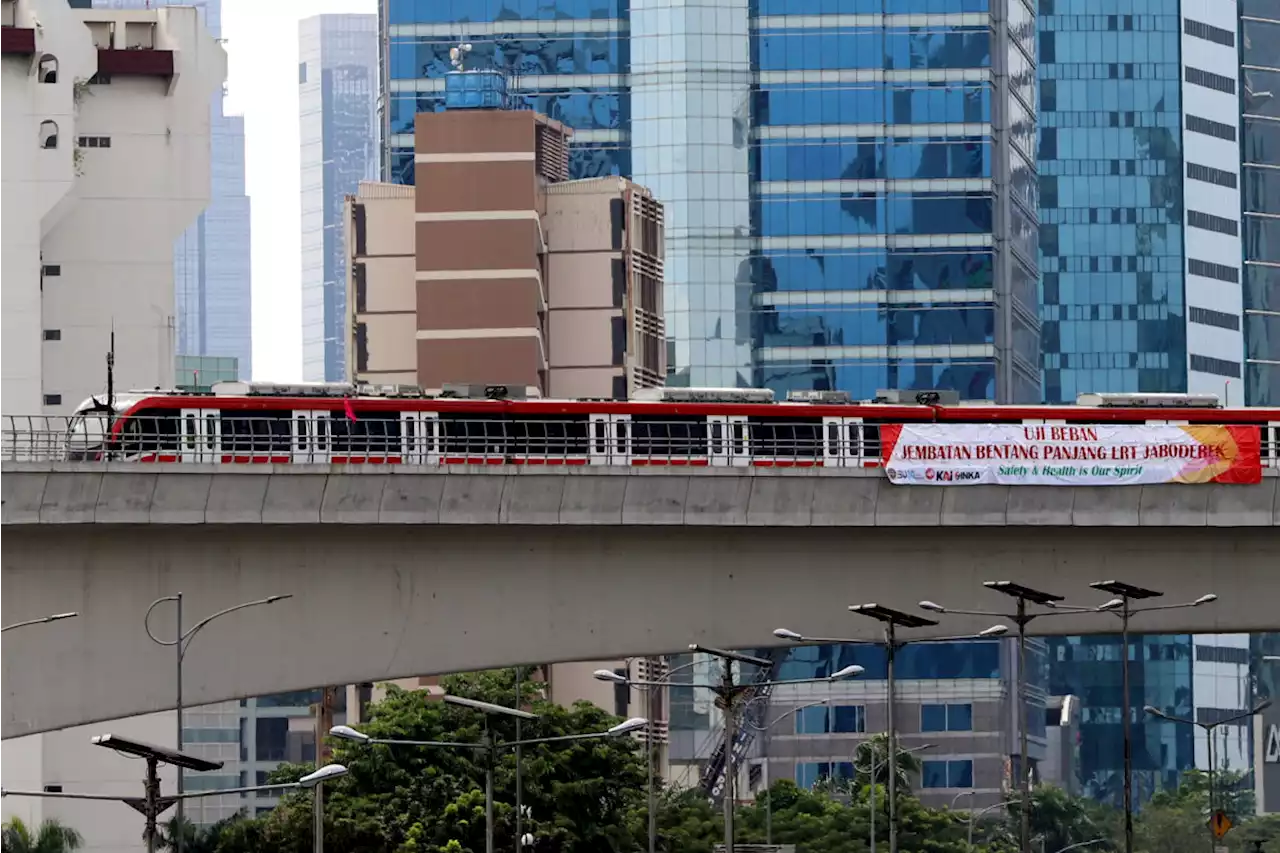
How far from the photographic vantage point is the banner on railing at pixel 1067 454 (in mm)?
67438

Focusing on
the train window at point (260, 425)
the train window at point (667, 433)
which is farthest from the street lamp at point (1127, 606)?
the train window at point (260, 425)

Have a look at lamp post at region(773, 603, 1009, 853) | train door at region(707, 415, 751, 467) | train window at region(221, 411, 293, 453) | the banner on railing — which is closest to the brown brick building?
train door at region(707, 415, 751, 467)

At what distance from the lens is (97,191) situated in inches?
5910

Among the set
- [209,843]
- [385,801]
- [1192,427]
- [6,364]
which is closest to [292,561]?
[1192,427]

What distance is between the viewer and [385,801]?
95500 millimetres

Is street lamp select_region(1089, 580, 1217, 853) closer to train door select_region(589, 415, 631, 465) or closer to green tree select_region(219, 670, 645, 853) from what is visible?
train door select_region(589, 415, 631, 465)

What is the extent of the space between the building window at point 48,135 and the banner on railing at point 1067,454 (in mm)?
84835

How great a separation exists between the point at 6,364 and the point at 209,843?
98.0 ft

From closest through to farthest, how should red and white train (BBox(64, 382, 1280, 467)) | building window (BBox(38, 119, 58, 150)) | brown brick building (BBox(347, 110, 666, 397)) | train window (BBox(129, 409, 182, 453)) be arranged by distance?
1. train window (BBox(129, 409, 182, 453))
2. red and white train (BBox(64, 382, 1280, 467))
3. building window (BBox(38, 119, 58, 150))
4. brown brick building (BBox(347, 110, 666, 397))

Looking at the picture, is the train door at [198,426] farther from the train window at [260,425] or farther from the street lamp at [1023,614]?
the street lamp at [1023,614]

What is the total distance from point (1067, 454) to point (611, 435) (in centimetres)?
1379

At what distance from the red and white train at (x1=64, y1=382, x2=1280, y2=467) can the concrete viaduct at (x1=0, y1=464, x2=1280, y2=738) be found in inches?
270

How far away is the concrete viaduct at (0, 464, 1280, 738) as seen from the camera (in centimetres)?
6362

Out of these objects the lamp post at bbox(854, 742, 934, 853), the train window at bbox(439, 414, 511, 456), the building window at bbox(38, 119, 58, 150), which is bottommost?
the lamp post at bbox(854, 742, 934, 853)
